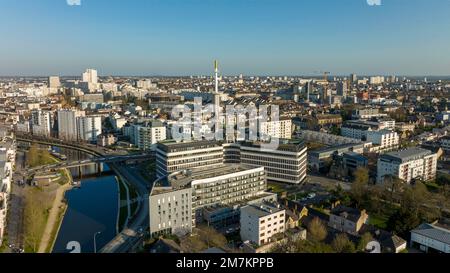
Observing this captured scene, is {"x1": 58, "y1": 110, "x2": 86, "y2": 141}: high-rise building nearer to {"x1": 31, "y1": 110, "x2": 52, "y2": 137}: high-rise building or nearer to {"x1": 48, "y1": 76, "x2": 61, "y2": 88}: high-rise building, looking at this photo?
{"x1": 31, "y1": 110, "x2": 52, "y2": 137}: high-rise building

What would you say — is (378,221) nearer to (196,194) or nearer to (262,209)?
(262,209)

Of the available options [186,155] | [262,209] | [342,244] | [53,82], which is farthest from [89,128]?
[53,82]

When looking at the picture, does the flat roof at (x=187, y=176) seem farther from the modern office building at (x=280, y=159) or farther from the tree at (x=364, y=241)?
the tree at (x=364, y=241)

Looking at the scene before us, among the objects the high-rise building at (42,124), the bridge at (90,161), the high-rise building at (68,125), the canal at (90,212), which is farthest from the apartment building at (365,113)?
the high-rise building at (42,124)

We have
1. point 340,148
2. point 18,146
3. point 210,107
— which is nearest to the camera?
point 340,148

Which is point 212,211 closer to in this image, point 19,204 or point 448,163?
point 19,204
